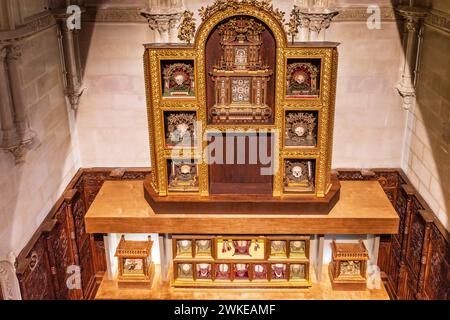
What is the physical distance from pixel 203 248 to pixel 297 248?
114cm

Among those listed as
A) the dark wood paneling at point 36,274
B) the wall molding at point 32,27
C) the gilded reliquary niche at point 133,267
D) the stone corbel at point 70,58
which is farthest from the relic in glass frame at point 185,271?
the wall molding at point 32,27

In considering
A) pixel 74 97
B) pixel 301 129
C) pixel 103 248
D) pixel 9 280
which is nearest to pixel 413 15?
pixel 301 129

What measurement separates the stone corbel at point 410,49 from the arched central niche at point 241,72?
5.37ft

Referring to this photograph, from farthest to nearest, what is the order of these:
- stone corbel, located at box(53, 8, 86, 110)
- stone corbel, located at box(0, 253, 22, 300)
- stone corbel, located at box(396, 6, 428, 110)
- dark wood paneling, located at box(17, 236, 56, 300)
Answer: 1. stone corbel, located at box(53, 8, 86, 110)
2. stone corbel, located at box(396, 6, 428, 110)
3. dark wood paneling, located at box(17, 236, 56, 300)
4. stone corbel, located at box(0, 253, 22, 300)

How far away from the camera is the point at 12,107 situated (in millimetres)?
4891

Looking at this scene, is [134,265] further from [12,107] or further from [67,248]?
[12,107]

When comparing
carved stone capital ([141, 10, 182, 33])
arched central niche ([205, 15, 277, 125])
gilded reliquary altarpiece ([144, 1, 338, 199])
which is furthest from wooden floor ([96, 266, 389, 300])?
carved stone capital ([141, 10, 182, 33])

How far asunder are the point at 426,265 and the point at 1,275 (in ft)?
14.6

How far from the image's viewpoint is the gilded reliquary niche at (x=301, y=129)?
580cm

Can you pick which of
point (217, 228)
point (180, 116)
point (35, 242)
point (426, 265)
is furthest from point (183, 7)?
point (426, 265)

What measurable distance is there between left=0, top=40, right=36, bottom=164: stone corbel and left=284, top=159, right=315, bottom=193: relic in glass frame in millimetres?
2777

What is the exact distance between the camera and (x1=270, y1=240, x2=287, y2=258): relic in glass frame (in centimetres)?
636

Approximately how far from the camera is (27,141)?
194 inches

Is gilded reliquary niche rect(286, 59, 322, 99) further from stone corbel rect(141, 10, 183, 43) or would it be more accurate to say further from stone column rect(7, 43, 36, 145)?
stone column rect(7, 43, 36, 145)
